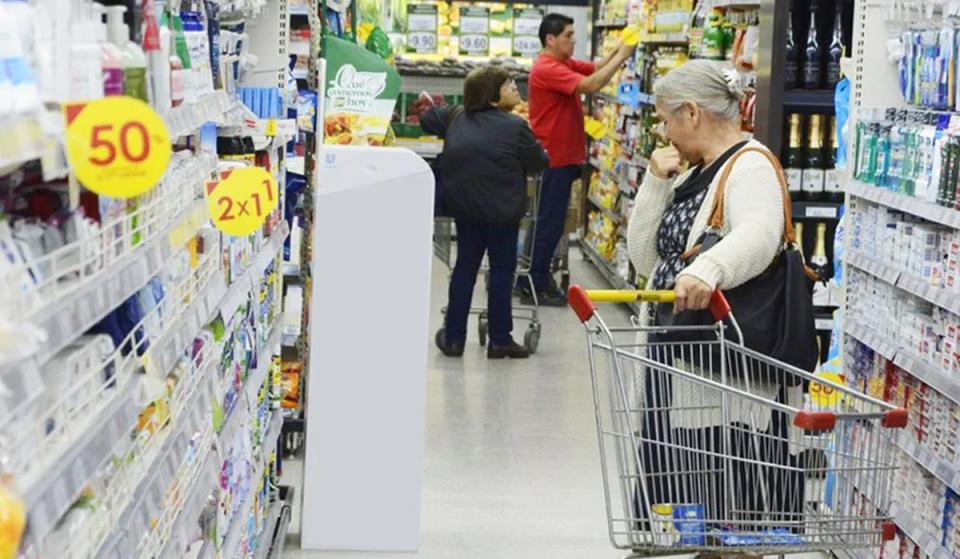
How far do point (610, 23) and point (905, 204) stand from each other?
8.56 m

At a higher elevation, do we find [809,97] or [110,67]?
[110,67]

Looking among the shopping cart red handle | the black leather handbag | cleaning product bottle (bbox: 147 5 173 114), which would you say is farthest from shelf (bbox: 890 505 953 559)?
cleaning product bottle (bbox: 147 5 173 114)

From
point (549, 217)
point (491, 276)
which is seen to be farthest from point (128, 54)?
point (549, 217)

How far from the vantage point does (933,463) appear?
14.4 ft

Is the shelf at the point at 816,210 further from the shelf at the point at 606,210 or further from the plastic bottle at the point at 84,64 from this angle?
the plastic bottle at the point at 84,64

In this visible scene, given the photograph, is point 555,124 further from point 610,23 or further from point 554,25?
point 610,23

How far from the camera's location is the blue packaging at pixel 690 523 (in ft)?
11.8

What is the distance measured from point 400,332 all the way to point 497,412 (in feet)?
8.76


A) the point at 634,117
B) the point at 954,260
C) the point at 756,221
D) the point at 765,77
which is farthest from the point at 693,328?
the point at 634,117

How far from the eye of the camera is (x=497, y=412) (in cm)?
763

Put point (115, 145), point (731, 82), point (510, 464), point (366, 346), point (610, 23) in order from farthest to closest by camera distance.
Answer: point (610, 23) → point (510, 464) → point (366, 346) → point (731, 82) → point (115, 145)

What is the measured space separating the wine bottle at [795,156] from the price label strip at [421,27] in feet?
25.9

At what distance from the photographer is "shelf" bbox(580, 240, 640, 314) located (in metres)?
10.7

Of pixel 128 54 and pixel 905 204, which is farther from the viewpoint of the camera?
pixel 905 204
